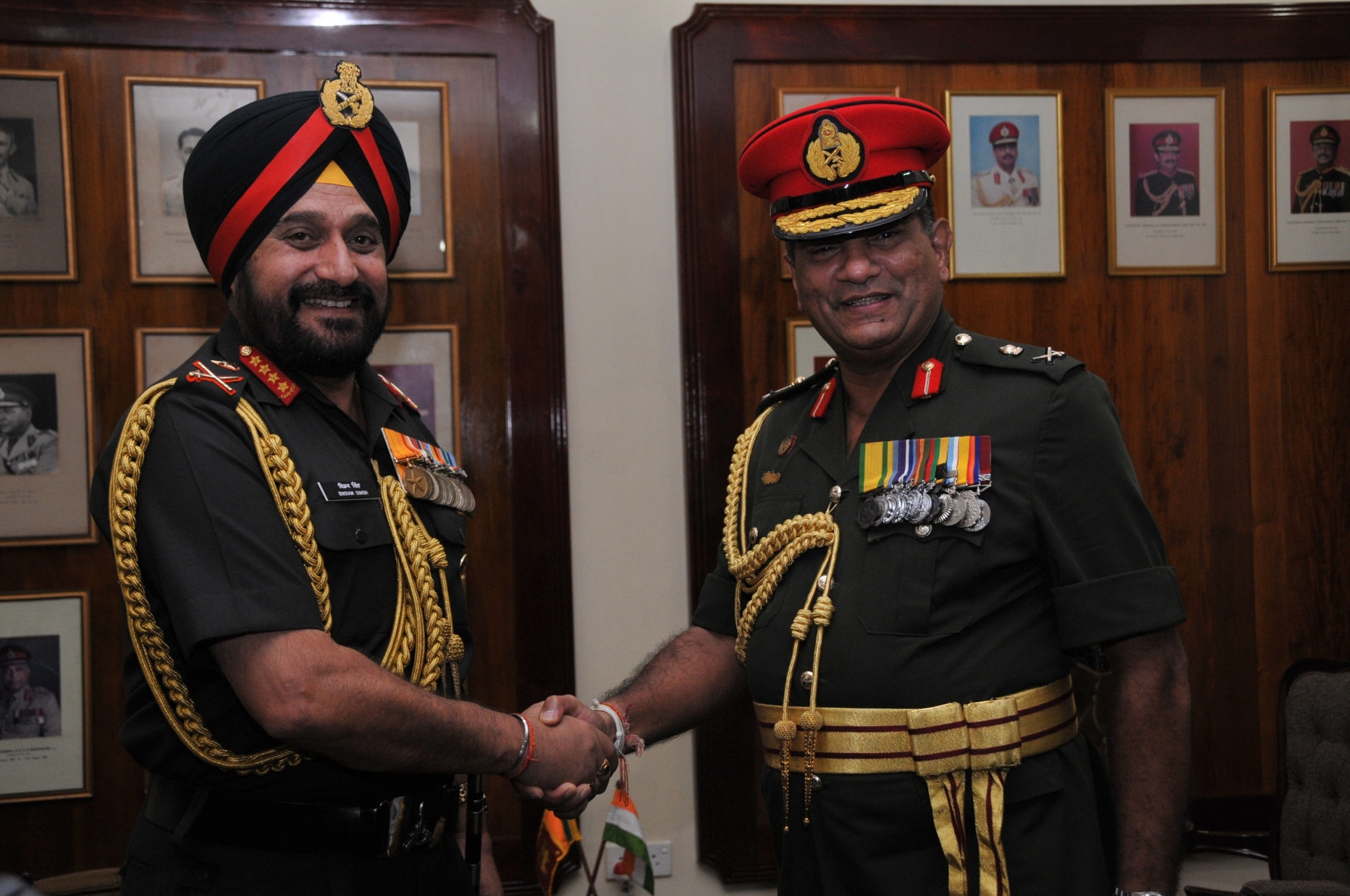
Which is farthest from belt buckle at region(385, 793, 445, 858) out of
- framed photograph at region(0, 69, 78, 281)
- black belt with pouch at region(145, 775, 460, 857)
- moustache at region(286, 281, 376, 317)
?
framed photograph at region(0, 69, 78, 281)

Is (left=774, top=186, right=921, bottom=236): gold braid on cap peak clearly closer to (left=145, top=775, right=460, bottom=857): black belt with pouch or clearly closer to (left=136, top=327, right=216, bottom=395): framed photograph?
(left=145, top=775, right=460, bottom=857): black belt with pouch

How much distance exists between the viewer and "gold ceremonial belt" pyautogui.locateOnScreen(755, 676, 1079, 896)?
1.54 metres

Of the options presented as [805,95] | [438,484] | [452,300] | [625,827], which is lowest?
[625,827]

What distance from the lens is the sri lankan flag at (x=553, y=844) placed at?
245 cm

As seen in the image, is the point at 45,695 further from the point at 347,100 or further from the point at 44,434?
the point at 347,100

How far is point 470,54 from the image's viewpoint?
9.12 ft

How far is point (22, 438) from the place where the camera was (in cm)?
266

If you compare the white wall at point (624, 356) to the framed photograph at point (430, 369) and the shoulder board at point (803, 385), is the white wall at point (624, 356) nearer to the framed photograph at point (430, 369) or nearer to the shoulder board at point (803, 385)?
the framed photograph at point (430, 369)

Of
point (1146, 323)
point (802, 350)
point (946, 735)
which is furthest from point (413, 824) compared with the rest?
point (1146, 323)

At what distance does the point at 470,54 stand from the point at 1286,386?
2.48 metres

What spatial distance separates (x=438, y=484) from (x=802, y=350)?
4.40 ft

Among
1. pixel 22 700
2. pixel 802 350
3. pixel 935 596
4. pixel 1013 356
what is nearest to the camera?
pixel 935 596

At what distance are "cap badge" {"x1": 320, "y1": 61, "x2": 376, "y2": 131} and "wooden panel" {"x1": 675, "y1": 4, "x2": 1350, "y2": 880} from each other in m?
1.25

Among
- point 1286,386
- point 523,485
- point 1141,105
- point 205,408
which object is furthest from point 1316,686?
point 205,408
